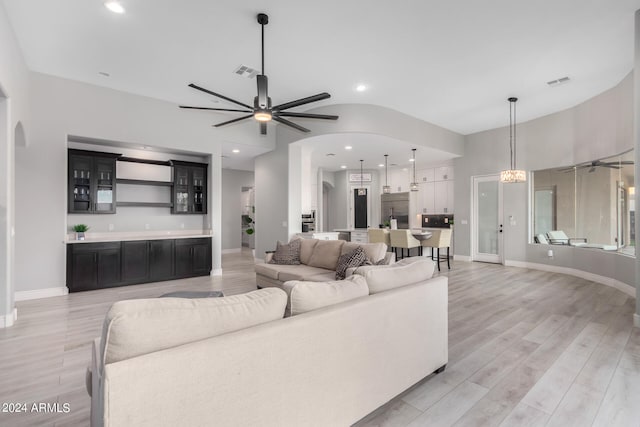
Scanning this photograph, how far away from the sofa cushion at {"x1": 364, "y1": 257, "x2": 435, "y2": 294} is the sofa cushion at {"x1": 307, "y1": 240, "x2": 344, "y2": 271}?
2.03 m

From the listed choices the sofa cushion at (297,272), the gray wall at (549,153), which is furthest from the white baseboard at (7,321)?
the gray wall at (549,153)

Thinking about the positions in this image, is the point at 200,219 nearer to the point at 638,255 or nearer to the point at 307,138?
the point at 307,138

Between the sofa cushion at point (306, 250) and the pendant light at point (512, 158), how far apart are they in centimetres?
405

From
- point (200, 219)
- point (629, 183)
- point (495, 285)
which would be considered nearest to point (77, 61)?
point (200, 219)

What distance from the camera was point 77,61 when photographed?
14.5ft

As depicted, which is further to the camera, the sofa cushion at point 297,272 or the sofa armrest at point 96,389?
the sofa cushion at point 297,272

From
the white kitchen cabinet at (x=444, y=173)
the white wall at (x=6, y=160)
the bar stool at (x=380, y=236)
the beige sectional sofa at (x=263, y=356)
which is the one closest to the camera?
the beige sectional sofa at (x=263, y=356)

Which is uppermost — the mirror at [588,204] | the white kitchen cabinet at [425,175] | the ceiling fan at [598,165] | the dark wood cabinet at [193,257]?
the white kitchen cabinet at [425,175]

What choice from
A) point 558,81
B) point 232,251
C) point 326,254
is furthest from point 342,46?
point 232,251

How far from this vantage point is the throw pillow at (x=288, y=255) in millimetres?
4875

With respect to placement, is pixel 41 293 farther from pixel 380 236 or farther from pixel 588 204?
pixel 588 204

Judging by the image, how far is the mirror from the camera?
5246mm

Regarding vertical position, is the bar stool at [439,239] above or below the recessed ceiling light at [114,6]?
below

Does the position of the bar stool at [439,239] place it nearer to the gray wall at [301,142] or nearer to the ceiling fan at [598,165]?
the gray wall at [301,142]
